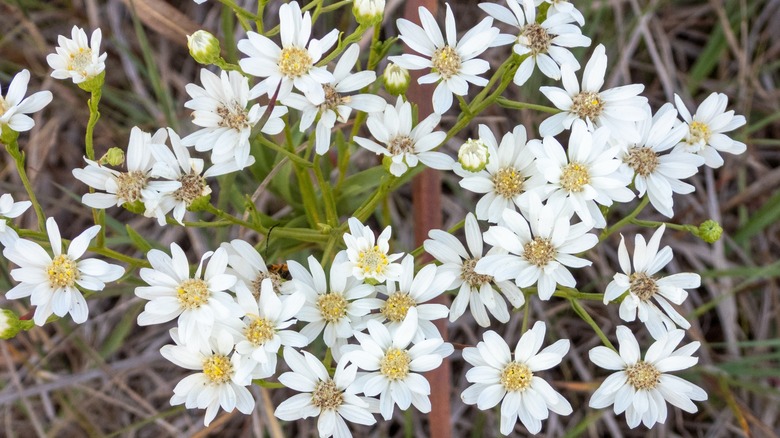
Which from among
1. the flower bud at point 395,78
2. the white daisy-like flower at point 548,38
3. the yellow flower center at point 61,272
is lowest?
the yellow flower center at point 61,272

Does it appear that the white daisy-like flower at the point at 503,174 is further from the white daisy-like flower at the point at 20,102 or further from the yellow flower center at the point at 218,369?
the white daisy-like flower at the point at 20,102

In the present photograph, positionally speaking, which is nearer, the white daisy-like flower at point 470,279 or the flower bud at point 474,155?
the flower bud at point 474,155

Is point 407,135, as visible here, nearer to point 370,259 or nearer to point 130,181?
point 370,259

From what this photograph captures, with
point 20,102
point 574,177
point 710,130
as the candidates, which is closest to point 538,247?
point 574,177

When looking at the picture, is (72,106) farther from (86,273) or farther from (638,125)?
(638,125)

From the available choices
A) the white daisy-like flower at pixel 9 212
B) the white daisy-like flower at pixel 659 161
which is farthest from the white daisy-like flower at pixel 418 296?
the white daisy-like flower at pixel 9 212

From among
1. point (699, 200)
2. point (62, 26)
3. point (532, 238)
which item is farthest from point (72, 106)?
point (699, 200)

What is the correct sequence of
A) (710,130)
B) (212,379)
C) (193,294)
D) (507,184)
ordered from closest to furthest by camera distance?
1. (193,294)
2. (212,379)
3. (507,184)
4. (710,130)
